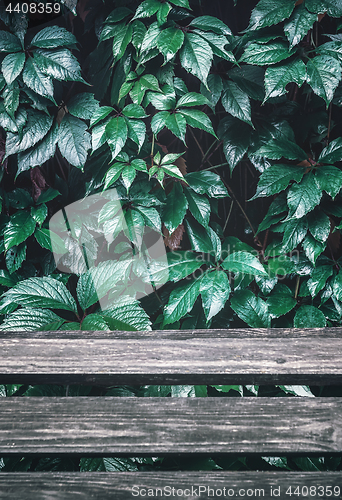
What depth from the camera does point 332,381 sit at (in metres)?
0.68

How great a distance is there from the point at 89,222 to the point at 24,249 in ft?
0.79

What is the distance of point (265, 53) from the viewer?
0.97 metres

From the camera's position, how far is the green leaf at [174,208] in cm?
110

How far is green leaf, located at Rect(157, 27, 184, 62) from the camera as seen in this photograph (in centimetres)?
95

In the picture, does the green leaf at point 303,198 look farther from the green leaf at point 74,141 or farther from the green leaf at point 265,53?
the green leaf at point 74,141

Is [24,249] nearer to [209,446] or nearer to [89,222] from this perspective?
[89,222]

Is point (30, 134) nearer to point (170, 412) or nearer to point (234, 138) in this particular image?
point (234, 138)

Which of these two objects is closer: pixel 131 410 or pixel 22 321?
A: pixel 131 410

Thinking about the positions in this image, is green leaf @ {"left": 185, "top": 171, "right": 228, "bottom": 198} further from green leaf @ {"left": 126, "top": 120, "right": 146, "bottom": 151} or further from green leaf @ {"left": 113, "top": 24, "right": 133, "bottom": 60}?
green leaf @ {"left": 113, "top": 24, "right": 133, "bottom": 60}

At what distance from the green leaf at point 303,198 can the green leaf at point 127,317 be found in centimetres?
52

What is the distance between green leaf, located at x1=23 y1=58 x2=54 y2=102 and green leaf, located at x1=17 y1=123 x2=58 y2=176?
0.11 metres

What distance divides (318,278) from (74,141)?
877mm

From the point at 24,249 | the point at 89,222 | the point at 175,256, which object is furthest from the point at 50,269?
the point at 175,256

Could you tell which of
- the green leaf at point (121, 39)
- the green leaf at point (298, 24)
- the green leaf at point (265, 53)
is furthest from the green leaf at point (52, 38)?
the green leaf at point (298, 24)
